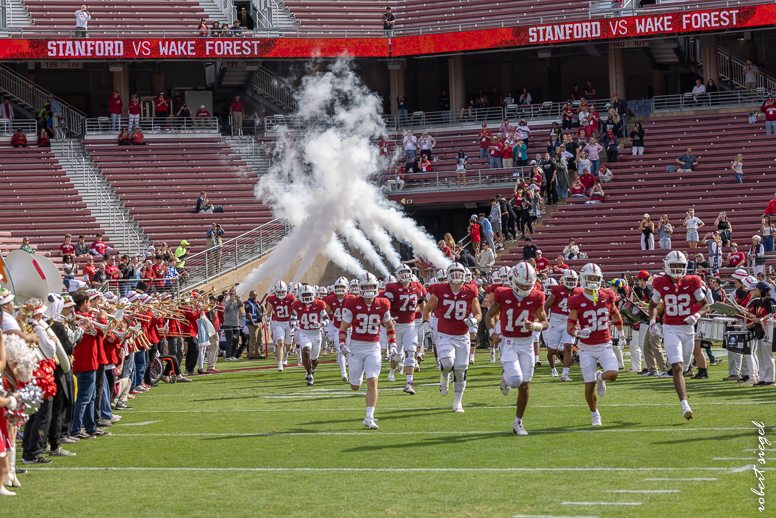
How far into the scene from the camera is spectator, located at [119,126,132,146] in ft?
107

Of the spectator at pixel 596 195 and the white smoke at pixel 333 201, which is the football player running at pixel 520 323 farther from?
the spectator at pixel 596 195

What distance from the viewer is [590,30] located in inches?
1266

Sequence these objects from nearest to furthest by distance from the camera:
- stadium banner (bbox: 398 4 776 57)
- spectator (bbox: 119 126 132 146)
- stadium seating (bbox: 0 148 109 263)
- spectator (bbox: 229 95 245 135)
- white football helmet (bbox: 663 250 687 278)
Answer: white football helmet (bbox: 663 250 687 278) < stadium seating (bbox: 0 148 109 263) < stadium banner (bbox: 398 4 776 57) < spectator (bbox: 119 126 132 146) < spectator (bbox: 229 95 245 135)

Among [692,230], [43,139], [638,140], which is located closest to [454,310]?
[692,230]

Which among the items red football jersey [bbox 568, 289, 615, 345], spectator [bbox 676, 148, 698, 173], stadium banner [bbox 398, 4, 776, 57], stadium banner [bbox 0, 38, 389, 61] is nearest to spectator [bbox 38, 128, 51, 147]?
stadium banner [bbox 0, 38, 389, 61]

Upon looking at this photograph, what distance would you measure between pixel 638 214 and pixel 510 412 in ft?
53.9

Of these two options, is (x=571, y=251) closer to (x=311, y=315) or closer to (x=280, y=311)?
(x=280, y=311)

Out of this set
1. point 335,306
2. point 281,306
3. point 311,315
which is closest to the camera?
point 311,315

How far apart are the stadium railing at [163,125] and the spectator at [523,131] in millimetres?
10270

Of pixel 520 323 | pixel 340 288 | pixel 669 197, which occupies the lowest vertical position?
pixel 520 323

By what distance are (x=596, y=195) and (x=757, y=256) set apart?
668 centimetres

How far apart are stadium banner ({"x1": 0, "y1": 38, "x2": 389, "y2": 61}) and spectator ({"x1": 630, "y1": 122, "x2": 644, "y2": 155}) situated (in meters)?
9.20

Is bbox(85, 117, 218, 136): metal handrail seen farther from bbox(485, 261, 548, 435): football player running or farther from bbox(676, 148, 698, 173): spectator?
bbox(485, 261, 548, 435): football player running

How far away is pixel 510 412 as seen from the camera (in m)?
12.2
